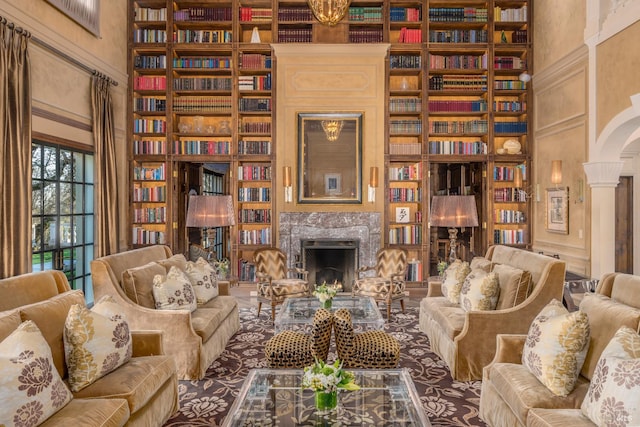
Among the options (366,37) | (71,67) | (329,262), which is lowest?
(329,262)

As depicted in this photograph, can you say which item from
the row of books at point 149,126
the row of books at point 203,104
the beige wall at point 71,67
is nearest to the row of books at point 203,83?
the row of books at point 203,104

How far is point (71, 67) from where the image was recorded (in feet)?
18.6

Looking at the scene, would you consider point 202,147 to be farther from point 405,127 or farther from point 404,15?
point 404,15

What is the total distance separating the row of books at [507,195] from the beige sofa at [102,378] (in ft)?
19.8

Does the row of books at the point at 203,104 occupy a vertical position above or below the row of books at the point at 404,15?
below

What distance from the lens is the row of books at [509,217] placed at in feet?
24.1

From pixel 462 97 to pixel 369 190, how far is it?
7.66ft

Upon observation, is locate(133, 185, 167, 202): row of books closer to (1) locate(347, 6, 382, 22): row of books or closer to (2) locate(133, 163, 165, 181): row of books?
(2) locate(133, 163, 165, 181): row of books

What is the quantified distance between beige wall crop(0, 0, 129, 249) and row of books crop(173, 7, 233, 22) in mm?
910

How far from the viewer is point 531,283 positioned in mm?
3779

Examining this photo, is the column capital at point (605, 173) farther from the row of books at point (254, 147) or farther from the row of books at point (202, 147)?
the row of books at point (202, 147)

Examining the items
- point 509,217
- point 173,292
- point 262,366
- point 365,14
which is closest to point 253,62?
point 365,14

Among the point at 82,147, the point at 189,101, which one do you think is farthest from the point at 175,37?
the point at 82,147

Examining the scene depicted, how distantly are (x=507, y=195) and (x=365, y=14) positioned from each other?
12.6ft
